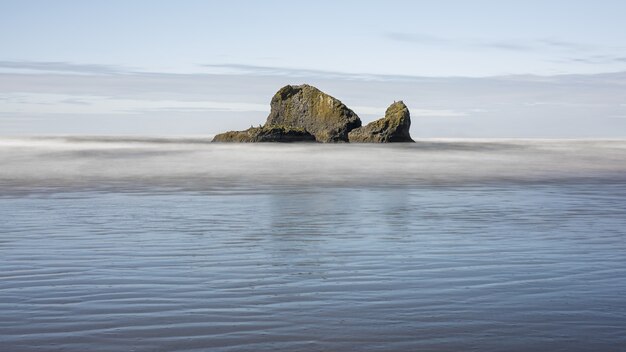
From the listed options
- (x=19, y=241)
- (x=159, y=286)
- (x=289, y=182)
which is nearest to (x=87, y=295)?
(x=159, y=286)

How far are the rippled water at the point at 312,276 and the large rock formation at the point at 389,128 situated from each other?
3622 inches

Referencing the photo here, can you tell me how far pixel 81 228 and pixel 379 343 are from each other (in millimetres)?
10530

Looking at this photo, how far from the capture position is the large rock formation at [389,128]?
380 feet

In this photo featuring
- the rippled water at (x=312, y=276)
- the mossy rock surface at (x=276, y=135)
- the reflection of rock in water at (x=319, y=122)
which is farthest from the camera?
the mossy rock surface at (x=276, y=135)

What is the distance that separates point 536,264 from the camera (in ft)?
40.1

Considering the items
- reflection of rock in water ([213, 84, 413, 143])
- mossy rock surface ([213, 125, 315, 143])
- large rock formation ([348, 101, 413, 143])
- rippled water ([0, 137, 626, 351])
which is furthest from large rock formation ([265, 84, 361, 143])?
rippled water ([0, 137, 626, 351])

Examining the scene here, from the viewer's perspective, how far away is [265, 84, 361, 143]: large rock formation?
119637 mm

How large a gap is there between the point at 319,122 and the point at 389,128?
10389 mm

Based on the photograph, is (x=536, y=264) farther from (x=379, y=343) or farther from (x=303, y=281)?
(x=379, y=343)

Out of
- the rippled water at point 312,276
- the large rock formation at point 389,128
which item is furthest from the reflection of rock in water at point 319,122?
the rippled water at point 312,276

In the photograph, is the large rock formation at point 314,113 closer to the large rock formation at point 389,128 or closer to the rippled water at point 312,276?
the large rock formation at point 389,128

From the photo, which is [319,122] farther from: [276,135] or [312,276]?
[312,276]

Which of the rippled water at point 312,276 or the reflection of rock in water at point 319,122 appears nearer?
the rippled water at point 312,276

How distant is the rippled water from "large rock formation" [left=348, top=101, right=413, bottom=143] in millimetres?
91991
